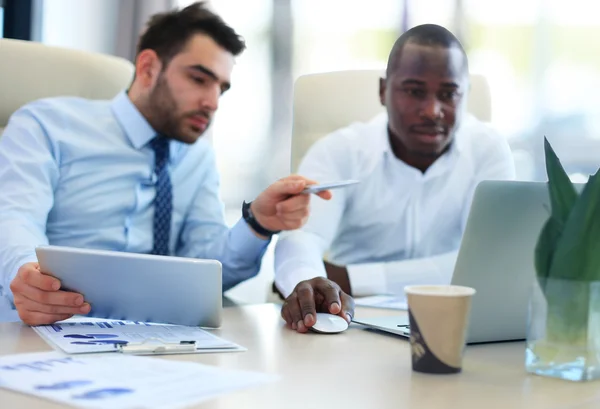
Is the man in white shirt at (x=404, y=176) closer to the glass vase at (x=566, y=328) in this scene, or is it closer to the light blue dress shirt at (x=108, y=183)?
the light blue dress shirt at (x=108, y=183)

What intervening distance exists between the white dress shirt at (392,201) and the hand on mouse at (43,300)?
0.62m

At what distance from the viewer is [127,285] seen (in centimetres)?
85

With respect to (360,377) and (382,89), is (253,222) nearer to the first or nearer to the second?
(382,89)

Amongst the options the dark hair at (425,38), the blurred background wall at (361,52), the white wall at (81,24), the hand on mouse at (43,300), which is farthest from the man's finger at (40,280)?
the white wall at (81,24)

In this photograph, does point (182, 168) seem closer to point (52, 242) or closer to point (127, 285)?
point (52, 242)

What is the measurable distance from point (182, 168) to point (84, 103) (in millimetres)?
276

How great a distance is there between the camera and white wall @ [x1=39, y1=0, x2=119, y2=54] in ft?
9.68

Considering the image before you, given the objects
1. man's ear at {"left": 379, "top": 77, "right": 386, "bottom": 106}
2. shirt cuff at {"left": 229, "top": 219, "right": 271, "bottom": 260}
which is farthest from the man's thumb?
man's ear at {"left": 379, "top": 77, "right": 386, "bottom": 106}

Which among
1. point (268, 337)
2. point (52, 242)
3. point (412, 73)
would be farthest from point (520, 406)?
point (52, 242)

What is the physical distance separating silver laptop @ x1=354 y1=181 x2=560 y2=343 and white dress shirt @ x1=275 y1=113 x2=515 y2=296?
2.13 ft

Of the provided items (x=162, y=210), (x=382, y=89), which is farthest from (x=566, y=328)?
(x=162, y=210)

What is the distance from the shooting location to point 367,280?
4.69 feet

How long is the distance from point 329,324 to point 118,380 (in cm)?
35

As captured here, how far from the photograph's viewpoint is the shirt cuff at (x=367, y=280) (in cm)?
141
